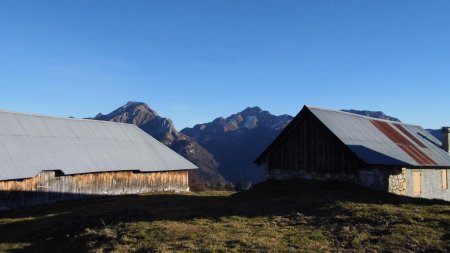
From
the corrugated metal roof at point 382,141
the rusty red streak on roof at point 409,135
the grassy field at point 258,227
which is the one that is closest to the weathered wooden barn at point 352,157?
the corrugated metal roof at point 382,141

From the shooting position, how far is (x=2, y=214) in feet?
90.9

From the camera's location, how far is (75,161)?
115 ft

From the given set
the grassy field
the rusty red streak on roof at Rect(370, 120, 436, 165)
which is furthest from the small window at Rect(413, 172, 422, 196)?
the grassy field

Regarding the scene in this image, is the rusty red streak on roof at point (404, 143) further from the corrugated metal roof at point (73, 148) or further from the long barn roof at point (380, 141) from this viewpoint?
the corrugated metal roof at point (73, 148)

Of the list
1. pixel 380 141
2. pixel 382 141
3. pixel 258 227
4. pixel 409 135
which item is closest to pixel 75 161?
pixel 258 227

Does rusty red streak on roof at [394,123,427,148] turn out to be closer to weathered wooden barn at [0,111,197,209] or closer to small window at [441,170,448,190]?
small window at [441,170,448,190]

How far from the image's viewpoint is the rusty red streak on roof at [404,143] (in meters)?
31.1

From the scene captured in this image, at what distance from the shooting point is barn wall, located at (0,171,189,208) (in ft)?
97.0

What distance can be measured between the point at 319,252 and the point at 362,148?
16.5m

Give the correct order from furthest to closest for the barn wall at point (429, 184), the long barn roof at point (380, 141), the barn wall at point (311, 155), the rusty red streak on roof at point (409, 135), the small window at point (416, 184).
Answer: the rusty red streak on roof at point (409, 135)
the small window at point (416, 184)
the barn wall at point (429, 184)
the long barn roof at point (380, 141)
the barn wall at point (311, 155)

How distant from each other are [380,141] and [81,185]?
903 inches

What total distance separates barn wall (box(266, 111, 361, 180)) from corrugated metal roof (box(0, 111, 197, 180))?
14.7m

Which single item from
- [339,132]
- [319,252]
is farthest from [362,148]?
[319,252]

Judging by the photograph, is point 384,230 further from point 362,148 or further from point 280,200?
point 362,148
